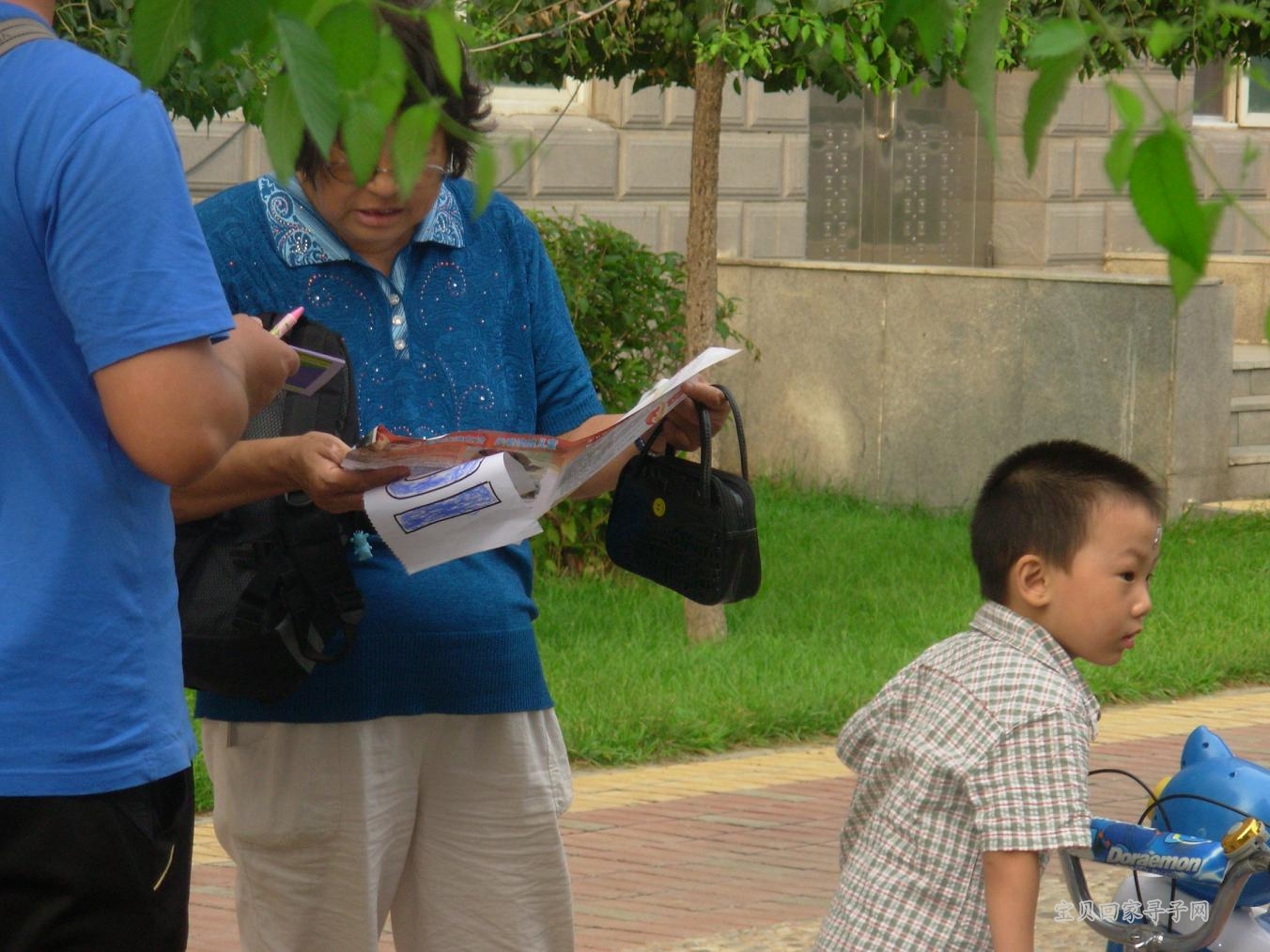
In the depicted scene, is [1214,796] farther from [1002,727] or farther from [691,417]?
[691,417]

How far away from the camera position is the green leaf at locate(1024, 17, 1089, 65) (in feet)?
4.42

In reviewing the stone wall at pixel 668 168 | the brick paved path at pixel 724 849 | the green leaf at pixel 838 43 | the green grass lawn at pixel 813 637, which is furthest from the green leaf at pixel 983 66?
the stone wall at pixel 668 168

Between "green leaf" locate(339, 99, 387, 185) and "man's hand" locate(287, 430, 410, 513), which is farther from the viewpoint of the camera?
"man's hand" locate(287, 430, 410, 513)

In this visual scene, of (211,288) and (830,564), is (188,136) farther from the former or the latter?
(211,288)

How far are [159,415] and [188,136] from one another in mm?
10062

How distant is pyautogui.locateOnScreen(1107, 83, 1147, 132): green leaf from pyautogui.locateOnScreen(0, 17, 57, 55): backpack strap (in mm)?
1212

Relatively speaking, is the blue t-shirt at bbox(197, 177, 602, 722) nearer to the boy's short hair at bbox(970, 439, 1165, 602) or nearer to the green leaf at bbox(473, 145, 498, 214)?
the boy's short hair at bbox(970, 439, 1165, 602)

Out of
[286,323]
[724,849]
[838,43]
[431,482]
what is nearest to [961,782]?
[431,482]

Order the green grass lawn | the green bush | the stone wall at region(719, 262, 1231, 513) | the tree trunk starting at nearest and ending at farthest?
the green grass lawn
the tree trunk
the green bush
the stone wall at region(719, 262, 1231, 513)

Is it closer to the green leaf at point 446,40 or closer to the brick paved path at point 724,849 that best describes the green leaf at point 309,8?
the green leaf at point 446,40

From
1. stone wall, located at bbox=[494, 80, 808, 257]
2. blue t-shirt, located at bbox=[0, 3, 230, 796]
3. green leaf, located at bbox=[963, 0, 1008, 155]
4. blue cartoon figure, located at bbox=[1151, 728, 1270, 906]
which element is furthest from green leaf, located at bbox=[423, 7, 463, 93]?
stone wall, located at bbox=[494, 80, 808, 257]

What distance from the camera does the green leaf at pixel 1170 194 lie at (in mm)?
1304

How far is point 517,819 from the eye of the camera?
2969 mm

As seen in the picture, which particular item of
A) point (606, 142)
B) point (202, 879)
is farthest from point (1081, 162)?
point (202, 879)
